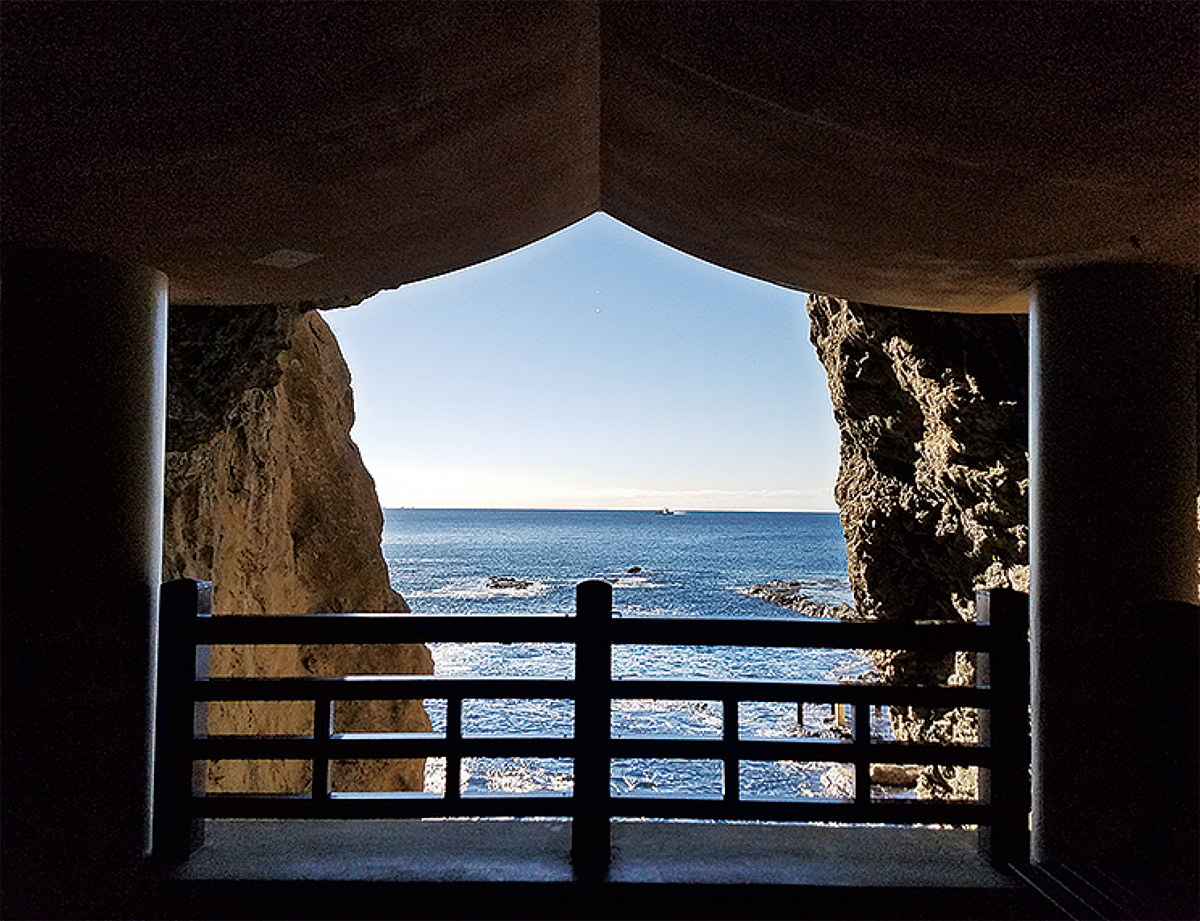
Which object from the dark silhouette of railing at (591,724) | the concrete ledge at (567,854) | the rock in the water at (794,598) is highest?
the dark silhouette of railing at (591,724)

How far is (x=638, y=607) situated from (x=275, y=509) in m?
35.2

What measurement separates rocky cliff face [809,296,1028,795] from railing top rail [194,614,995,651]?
5507 mm

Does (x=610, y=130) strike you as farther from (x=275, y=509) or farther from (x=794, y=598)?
(x=794, y=598)

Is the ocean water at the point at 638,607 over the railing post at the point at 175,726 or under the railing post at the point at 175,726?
under

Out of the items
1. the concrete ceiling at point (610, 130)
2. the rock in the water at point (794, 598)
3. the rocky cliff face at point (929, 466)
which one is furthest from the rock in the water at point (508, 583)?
the concrete ceiling at point (610, 130)

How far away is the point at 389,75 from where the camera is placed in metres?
2.25

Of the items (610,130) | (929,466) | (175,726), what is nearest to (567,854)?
(175,726)

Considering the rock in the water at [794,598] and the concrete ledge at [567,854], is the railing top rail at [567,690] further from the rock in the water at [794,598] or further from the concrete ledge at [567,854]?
the rock in the water at [794,598]

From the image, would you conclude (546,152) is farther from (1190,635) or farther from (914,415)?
(914,415)

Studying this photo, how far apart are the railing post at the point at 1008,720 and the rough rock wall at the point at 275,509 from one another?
686cm

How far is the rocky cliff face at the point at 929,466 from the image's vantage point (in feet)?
27.9

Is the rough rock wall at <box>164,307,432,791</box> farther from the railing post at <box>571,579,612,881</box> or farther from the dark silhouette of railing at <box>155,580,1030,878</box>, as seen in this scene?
the railing post at <box>571,579,612,881</box>

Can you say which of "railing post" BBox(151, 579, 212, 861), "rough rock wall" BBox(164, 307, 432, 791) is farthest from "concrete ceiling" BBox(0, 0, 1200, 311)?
"rough rock wall" BBox(164, 307, 432, 791)

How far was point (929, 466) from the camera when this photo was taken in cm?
1001
